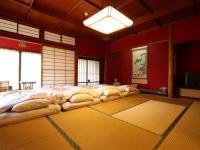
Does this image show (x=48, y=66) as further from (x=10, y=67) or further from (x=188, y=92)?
(x=188, y=92)

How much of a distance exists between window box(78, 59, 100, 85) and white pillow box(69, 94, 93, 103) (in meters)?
3.08

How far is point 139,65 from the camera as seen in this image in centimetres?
607

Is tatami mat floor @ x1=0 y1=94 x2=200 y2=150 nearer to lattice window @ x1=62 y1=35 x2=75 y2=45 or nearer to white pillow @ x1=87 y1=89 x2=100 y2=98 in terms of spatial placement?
white pillow @ x1=87 y1=89 x2=100 y2=98

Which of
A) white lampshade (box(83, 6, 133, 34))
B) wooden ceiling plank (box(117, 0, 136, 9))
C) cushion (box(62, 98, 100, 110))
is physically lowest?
cushion (box(62, 98, 100, 110))

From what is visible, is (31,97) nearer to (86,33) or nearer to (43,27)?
(43,27)

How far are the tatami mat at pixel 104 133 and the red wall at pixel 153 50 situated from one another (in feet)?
13.1

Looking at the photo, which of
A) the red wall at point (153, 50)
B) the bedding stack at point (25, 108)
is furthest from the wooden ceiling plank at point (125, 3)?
the bedding stack at point (25, 108)

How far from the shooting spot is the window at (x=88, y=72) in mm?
6246

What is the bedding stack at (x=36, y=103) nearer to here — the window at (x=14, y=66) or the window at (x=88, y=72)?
the window at (x=14, y=66)

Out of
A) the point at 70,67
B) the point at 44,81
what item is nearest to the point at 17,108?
the point at 44,81

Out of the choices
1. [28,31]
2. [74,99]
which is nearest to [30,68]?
[28,31]

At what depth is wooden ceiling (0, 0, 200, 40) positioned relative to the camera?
133 inches

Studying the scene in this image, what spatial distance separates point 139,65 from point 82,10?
3.86 metres

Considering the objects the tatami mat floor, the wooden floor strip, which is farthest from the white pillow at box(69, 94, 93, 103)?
the wooden floor strip
